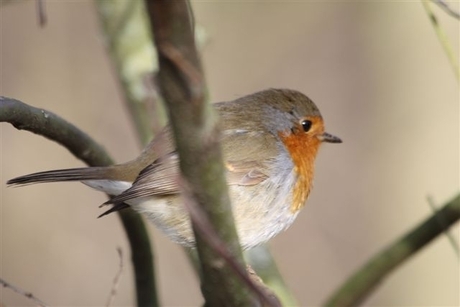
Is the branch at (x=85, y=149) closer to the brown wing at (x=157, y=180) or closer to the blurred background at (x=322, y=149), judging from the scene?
the brown wing at (x=157, y=180)

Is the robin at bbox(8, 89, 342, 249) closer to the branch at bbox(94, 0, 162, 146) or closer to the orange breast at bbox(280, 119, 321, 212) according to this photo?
the orange breast at bbox(280, 119, 321, 212)

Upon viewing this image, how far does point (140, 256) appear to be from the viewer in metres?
2.49

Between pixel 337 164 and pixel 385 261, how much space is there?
162 inches

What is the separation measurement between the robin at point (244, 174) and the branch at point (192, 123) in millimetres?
998

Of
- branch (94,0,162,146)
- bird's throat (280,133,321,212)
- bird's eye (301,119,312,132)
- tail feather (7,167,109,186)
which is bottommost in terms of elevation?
bird's throat (280,133,321,212)

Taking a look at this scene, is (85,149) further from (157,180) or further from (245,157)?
(245,157)

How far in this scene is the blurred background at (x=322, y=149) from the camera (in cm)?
503

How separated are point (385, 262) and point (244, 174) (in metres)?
0.71

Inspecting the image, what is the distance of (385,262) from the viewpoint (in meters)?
2.08

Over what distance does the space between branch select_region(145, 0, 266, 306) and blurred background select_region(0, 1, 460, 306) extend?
3458 mm

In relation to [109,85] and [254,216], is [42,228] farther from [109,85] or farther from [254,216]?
[254,216]

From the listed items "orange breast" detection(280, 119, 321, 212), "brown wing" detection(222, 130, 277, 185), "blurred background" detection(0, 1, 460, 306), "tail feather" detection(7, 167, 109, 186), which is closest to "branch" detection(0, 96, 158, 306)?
"tail feather" detection(7, 167, 109, 186)

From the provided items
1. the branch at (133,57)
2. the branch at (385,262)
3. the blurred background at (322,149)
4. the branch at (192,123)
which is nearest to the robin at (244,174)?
the branch at (133,57)

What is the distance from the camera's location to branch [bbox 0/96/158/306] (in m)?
1.96
